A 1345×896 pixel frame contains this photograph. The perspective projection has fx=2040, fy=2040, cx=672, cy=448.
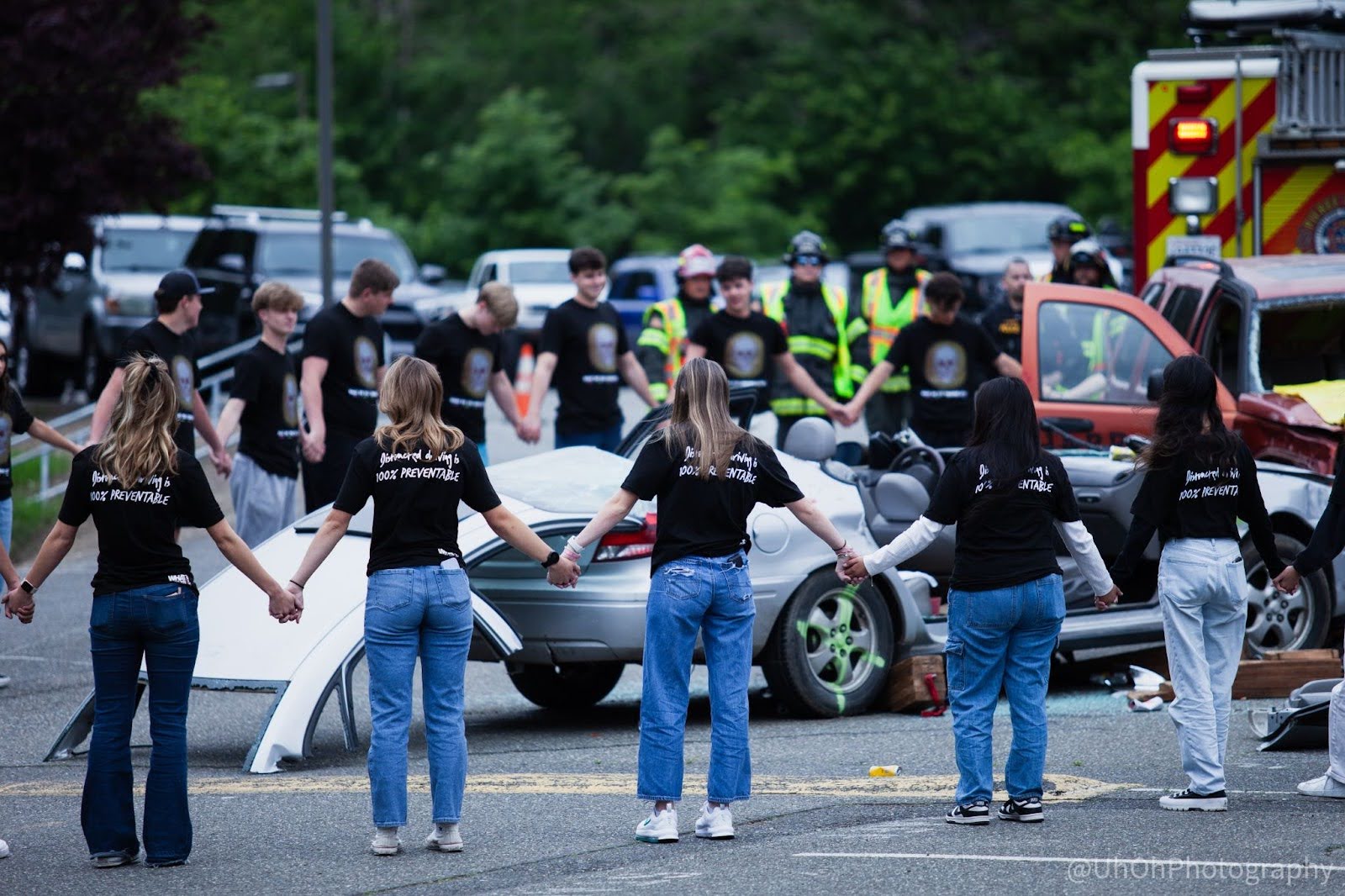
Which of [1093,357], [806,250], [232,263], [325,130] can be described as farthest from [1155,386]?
[232,263]

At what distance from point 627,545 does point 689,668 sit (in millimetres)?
1925

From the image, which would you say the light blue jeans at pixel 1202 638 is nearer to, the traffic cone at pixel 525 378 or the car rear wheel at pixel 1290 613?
the car rear wheel at pixel 1290 613

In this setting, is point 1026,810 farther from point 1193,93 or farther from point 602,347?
point 1193,93

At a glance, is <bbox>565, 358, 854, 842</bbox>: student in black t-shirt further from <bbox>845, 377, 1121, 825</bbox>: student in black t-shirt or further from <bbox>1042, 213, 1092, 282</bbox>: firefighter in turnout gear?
<bbox>1042, 213, 1092, 282</bbox>: firefighter in turnout gear

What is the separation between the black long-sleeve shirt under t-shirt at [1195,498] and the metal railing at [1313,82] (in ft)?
19.6

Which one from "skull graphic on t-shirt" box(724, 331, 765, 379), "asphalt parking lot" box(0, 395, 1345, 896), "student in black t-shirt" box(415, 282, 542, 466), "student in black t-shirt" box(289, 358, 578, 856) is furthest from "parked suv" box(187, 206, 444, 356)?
"student in black t-shirt" box(289, 358, 578, 856)

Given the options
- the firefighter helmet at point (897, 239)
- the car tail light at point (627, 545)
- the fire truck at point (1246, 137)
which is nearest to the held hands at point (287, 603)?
the car tail light at point (627, 545)

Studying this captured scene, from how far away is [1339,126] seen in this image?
12.4 meters

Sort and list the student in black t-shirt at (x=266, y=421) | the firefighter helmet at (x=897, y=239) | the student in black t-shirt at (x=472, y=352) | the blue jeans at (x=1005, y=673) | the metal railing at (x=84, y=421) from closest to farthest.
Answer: the blue jeans at (x=1005, y=673), the student in black t-shirt at (x=266, y=421), the student in black t-shirt at (x=472, y=352), the firefighter helmet at (x=897, y=239), the metal railing at (x=84, y=421)

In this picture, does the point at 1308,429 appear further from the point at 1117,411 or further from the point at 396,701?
the point at 396,701

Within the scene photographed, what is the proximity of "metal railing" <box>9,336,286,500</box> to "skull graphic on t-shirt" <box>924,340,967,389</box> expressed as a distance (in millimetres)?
5716

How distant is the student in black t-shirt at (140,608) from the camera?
254 inches

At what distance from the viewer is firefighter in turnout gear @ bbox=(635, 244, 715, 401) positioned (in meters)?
12.9

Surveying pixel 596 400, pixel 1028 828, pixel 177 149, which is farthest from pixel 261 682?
pixel 177 149
